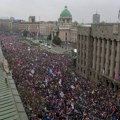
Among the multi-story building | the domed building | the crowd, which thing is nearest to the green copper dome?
the domed building

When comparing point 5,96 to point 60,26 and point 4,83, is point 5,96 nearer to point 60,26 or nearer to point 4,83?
point 4,83

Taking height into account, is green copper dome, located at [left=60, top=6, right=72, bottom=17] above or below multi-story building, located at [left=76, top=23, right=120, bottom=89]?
above

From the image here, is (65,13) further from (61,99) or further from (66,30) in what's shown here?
(61,99)

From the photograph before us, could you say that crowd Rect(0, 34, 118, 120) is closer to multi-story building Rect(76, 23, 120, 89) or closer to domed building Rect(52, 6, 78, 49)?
multi-story building Rect(76, 23, 120, 89)

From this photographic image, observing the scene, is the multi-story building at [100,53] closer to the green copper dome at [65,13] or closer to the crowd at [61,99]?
the crowd at [61,99]

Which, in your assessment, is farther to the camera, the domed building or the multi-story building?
the domed building

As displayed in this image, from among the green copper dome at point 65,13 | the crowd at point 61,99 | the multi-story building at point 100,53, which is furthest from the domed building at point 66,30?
the crowd at point 61,99

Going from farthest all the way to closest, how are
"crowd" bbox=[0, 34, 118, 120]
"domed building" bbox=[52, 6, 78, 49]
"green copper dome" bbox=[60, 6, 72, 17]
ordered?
"green copper dome" bbox=[60, 6, 72, 17] → "domed building" bbox=[52, 6, 78, 49] → "crowd" bbox=[0, 34, 118, 120]
